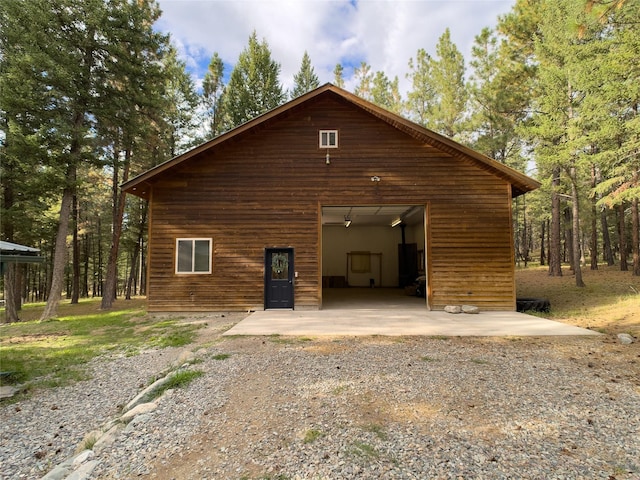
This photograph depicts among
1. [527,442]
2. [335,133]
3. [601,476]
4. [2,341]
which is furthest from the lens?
[335,133]

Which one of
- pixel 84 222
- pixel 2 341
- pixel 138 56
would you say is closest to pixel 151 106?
pixel 138 56

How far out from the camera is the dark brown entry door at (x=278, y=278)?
1053 centimetres

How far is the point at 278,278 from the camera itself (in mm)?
10617

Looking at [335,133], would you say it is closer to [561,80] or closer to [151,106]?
[151,106]

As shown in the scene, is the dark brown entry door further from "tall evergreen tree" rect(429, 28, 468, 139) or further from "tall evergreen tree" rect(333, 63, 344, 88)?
"tall evergreen tree" rect(333, 63, 344, 88)

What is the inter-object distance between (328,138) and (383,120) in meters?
1.87

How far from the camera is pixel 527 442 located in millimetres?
2949

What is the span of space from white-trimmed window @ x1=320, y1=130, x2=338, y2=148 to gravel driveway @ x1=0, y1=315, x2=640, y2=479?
A: 277 inches

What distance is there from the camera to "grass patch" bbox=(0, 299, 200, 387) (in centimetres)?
559

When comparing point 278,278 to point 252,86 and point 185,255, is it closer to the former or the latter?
point 185,255

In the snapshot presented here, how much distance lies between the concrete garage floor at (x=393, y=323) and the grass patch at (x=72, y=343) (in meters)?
1.91

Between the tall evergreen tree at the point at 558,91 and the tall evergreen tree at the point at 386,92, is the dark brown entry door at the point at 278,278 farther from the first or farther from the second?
the tall evergreen tree at the point at 386,92

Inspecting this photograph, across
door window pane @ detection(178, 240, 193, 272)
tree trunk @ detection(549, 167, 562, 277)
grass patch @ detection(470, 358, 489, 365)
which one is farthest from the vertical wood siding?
tree trunk @ detection(549, 167, 562, 277)

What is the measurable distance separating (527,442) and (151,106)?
50.9 feet
